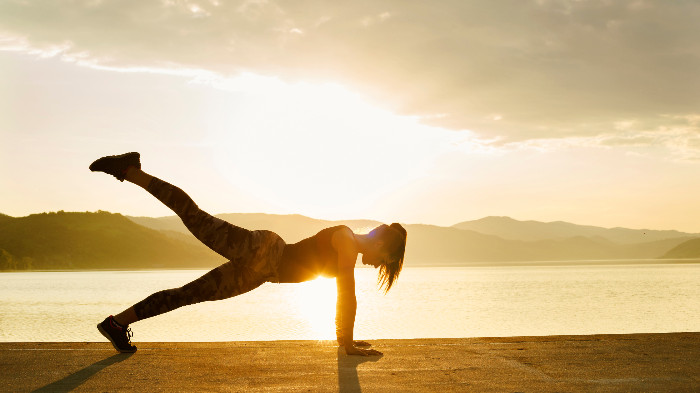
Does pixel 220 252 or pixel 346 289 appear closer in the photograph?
pixel 220 252

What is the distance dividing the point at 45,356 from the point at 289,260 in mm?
3089

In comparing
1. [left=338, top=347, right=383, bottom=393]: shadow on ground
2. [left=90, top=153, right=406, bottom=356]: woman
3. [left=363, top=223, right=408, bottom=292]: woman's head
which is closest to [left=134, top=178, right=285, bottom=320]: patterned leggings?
[left=90, top=153, right=406, bottom=356]: woman

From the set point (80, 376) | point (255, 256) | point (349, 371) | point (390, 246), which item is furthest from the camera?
point (390, 246)

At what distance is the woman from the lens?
22.6 feet

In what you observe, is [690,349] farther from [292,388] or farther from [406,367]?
[292,388]

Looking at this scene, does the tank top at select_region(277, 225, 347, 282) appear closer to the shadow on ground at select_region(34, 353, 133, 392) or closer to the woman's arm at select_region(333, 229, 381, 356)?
the woman's arm at select_region(333, 229, 381, 356)

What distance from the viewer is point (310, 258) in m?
7.10

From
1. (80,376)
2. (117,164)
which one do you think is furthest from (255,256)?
(80,376)

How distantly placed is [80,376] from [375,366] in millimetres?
2887

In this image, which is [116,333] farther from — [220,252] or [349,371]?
[349,371]

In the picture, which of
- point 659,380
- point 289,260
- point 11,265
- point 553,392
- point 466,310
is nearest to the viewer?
point 553,392

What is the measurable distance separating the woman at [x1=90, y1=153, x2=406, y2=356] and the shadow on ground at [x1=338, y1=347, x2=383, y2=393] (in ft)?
0.36

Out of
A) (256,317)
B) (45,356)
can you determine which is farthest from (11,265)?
(45,356)

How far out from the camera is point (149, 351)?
7.56m
